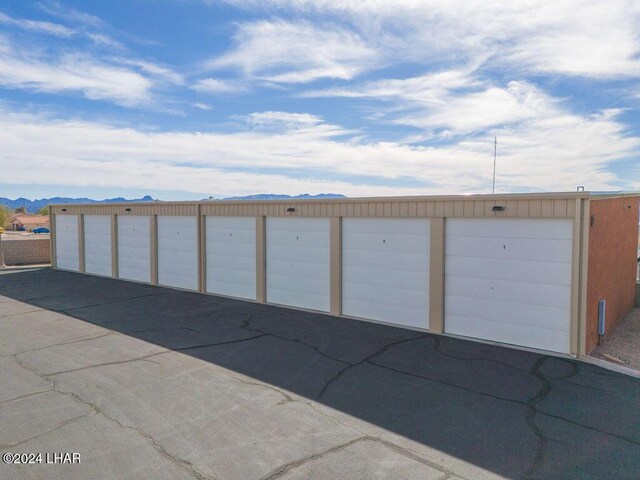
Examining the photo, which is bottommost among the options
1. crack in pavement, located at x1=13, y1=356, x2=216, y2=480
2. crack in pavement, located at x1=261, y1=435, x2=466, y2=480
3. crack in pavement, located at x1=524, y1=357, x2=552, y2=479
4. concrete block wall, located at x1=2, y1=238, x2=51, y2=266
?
crack in pavement, located at x1=524, y1=357, x2=552, y2=479

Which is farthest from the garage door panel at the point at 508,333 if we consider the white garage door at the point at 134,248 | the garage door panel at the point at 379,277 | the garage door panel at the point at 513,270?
the white garage door at the point at 134,248

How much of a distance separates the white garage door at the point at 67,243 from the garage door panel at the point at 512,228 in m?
18.2

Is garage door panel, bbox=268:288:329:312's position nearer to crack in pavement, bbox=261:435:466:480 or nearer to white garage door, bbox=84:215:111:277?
crack in pavement, bbox=261:435:466:480

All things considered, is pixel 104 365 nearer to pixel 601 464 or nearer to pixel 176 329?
pixel 176 329

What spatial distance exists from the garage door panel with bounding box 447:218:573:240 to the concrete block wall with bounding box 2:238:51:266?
23.1m

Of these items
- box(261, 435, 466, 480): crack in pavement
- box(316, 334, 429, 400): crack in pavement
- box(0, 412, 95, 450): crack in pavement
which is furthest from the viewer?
box(316, 334, 429, 400): crack in pavement

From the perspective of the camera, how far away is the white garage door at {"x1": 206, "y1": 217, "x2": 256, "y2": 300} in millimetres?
15289

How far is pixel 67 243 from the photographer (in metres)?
23.2

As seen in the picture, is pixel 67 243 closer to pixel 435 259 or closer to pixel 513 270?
pixel 435 259

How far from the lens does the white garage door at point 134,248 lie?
19.0 meters

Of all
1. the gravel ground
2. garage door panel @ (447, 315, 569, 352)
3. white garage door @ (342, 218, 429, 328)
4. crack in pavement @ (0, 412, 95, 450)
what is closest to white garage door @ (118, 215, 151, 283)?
white garage door @ (342, 218, 429, 328)

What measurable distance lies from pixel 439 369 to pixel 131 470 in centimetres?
526

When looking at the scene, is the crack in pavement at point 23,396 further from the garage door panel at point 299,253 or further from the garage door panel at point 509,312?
the garage door panel at point 509,312

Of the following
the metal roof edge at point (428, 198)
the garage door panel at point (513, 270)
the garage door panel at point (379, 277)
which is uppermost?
the metal roof edge at point (428, 198)
